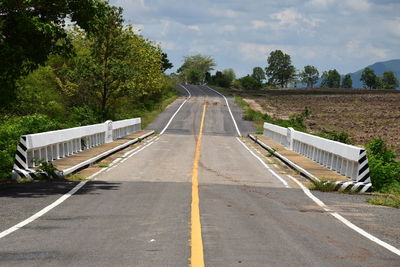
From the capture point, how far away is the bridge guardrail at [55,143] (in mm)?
A: 15117

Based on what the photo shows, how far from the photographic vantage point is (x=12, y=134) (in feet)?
66.1

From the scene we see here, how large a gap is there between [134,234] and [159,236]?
40cm

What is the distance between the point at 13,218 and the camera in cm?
923

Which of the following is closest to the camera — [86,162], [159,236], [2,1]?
[159,236]

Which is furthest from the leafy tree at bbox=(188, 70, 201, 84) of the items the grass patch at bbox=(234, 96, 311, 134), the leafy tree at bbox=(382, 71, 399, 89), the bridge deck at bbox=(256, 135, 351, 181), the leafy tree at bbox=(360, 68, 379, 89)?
the bridge deck at bbox=(256, 135, 351, 181)

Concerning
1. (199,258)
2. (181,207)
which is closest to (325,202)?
(181,207)

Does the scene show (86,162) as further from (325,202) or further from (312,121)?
(312,121)

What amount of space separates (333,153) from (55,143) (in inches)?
381

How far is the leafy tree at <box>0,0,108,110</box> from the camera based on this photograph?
541 inches

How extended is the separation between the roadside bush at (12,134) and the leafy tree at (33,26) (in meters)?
2.54

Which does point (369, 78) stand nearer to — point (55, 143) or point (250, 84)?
point (250, 84)

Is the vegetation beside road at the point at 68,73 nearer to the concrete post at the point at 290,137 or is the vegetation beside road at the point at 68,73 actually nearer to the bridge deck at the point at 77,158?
the bridge deck at the point at 77,158

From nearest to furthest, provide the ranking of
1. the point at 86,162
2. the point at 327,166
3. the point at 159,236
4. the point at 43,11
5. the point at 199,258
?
the point at 199,258 → the point at 159,236 → the point at 43,11 → the point at 86,162 → the point at 327,166

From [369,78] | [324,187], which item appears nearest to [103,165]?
[324,187]
